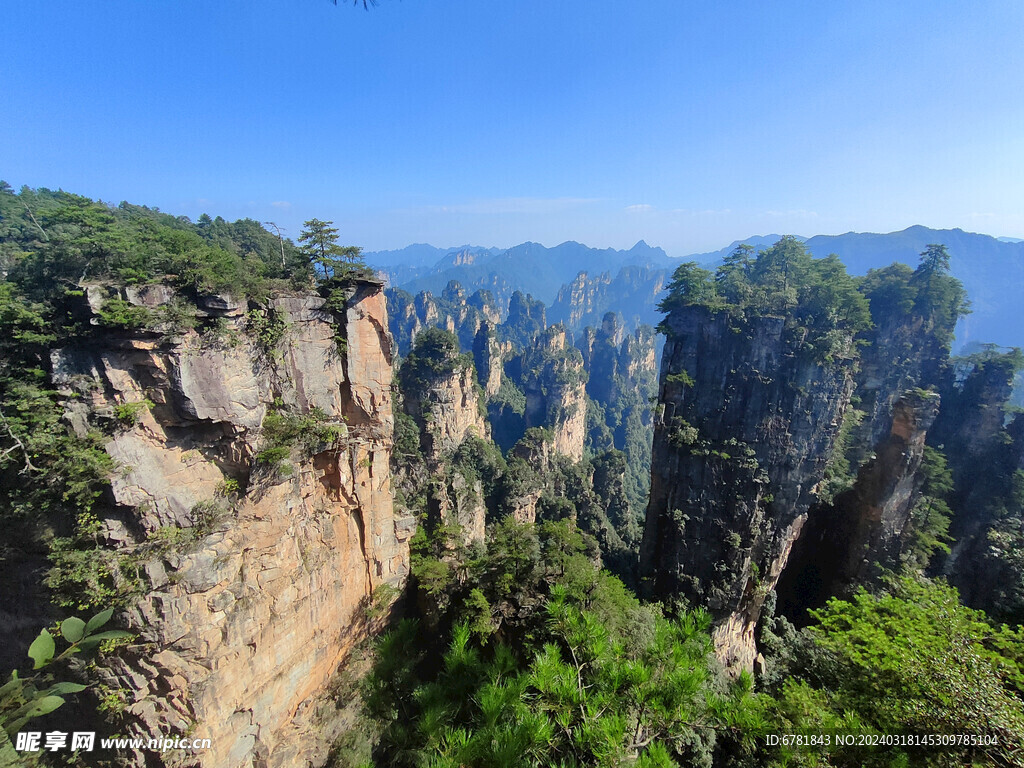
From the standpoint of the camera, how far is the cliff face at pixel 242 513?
9.11 m

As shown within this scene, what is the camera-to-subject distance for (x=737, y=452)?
24.1 m

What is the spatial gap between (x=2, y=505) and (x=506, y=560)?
35.5 feet

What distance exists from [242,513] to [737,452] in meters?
22.5

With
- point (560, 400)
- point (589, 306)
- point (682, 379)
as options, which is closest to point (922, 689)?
point (682, 379)

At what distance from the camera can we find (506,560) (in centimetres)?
1305

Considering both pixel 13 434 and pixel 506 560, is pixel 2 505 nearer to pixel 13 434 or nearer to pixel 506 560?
pixel 13 434

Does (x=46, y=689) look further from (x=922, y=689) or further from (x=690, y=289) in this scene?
(x=690, y=289)

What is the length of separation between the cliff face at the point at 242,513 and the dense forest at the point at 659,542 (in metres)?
0.19

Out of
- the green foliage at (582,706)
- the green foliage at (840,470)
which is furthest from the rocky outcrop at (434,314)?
the green foliage at (582,706)

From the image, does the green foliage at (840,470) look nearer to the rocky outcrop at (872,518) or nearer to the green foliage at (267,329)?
the rocky outcrop at (872,518)

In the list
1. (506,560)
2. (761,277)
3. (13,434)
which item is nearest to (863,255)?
(761,277)

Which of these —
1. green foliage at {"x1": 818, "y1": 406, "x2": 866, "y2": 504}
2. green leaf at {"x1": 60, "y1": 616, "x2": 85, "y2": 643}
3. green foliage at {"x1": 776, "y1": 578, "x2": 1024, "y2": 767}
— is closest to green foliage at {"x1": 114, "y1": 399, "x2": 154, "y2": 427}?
green leaf at {"x1": 60, "y1": 616, "x2": 85, "y2": 643}

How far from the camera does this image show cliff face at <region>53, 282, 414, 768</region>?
911cm

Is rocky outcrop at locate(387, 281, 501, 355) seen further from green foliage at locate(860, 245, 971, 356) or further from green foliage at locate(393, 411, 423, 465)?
green foliage at locate(860, 245, 971, 356)
